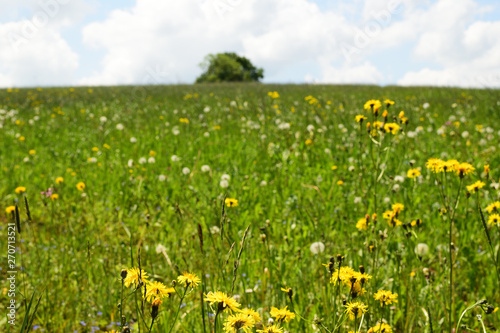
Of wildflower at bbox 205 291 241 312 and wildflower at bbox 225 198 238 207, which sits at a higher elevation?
wildflower at bbox 225 198 238 207

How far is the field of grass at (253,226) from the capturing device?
1.67 m

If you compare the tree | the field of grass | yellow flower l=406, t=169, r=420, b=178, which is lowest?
the field of grass

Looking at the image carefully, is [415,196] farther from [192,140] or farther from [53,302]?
[192,140]

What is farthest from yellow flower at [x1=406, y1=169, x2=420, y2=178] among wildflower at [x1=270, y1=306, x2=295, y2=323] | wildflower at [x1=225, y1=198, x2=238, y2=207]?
wildflower at [x1=270, y1=306, x2=295, y2=323]

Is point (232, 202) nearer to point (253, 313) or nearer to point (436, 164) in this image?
point (436, 164)

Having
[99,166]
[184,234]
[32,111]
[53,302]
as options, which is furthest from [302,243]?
[32,111]

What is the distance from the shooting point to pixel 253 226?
2965 mm

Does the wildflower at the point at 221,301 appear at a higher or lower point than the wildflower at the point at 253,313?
higher

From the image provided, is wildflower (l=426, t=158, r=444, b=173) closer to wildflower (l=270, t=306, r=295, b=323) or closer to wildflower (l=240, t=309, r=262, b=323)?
wildflower (l=270, t=306, r=295, b=323)

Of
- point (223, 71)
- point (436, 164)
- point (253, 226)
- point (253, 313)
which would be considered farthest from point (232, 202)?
point (223, 71)

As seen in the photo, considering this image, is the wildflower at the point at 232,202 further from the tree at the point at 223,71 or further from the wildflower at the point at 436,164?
the tree at the point at 223,71

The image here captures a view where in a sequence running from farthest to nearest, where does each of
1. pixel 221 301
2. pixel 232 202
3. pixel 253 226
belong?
pixel 253 226 < pixel 232 202 < pixel 221 301

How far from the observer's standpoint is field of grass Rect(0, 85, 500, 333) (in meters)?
1.67

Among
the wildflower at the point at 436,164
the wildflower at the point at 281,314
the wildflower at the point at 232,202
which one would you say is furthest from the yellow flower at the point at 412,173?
the wildflower at the point at 281,314
